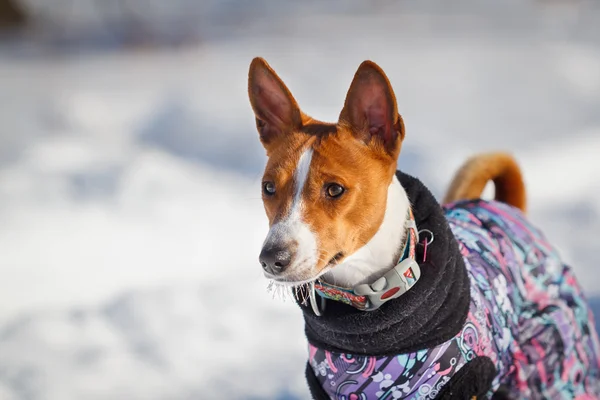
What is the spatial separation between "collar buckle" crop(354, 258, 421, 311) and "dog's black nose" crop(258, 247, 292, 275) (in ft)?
0.72

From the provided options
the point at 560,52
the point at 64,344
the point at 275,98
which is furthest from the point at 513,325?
the point at 560,52

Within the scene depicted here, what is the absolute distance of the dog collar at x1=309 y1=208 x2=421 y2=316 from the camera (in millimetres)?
1424

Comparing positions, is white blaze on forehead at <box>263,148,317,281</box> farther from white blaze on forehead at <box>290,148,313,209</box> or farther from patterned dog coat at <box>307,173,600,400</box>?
patterned dog coat at <box>307,173,600,400</box>

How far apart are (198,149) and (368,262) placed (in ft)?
8.06

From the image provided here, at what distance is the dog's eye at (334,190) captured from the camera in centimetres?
142

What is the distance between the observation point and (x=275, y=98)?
5.26 feet

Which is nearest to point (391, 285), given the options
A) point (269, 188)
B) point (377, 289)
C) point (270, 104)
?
point (377, 289)

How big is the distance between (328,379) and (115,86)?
3.59 meters

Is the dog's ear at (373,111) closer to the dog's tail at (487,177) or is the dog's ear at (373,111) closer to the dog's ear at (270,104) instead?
the dog's ear at (270,104)

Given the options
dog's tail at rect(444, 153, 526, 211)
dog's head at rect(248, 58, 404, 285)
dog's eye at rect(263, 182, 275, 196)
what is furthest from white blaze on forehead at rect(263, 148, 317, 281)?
dog's tail at rect(444, 153, 526, 211)

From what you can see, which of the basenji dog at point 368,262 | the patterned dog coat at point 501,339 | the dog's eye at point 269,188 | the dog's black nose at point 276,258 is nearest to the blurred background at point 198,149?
the dog's eye at point 269,188

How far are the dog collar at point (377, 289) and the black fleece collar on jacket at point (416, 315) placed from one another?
0.02m

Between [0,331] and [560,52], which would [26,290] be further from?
[560,52]

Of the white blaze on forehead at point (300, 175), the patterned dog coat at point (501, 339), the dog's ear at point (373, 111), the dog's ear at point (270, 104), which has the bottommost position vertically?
the patterned dog coat at point (501, 339)
